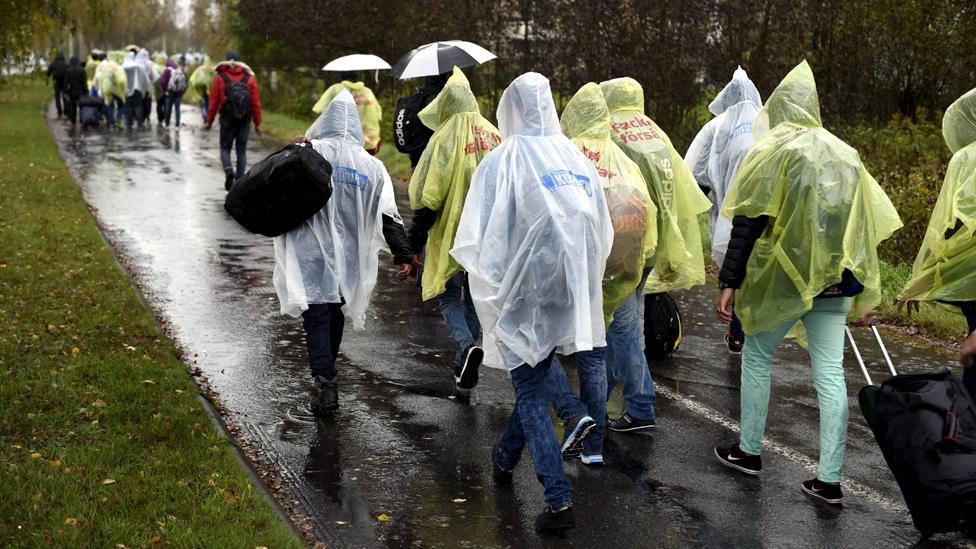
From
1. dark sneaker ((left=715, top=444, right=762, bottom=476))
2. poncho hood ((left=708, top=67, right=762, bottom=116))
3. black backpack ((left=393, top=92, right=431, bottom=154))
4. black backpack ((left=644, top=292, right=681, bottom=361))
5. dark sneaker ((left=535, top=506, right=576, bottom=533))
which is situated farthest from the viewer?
black backpack ((left=393, top=92, right=431, bottom=154))

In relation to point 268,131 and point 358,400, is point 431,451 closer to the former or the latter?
point 358,400

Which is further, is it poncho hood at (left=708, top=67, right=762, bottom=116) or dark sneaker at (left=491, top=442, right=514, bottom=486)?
poncho hood at (left=708, top=67, right=762, bottom=116)

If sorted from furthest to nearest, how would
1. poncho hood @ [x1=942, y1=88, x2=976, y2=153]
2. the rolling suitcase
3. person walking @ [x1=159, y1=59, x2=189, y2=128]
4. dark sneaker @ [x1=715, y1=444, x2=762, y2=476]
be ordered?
person walking @ [x1=159, y1=59, x2=189, y2=128], dark sneaker @ [x1=715, y1=444, x2=762, y2=476], poncho hood @ [x1=942, y1=88, x2=976, y2=153], the rolling suitcase

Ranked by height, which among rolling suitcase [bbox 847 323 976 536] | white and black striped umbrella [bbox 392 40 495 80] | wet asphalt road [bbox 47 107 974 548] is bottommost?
wet asphalt road [bbox 47 107 974 548]

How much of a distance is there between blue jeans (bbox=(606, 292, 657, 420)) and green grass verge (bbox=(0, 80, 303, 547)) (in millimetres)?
2229

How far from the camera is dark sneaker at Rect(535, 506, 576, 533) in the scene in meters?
→ 5.18

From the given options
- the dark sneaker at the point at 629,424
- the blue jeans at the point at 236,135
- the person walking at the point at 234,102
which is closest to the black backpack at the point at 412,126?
the dark sneaker at the point at 629,424

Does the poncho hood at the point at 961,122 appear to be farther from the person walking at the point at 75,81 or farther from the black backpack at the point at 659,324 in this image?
the person walking at the point at 75,81

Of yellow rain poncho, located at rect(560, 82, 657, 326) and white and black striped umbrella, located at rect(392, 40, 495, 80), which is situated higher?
white and black striped umbrella, located at rect(392, 40, 495, 80)

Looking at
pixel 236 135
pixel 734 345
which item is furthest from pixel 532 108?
pixel 236 135

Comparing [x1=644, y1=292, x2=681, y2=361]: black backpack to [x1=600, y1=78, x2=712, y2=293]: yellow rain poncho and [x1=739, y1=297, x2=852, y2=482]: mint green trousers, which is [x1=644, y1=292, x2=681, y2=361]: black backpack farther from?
[x1=739, y1=297, x2=852, y2=482]: mint green trousers

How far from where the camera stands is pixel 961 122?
238 inches

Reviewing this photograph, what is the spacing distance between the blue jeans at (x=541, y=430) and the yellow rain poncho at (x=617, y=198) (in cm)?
101

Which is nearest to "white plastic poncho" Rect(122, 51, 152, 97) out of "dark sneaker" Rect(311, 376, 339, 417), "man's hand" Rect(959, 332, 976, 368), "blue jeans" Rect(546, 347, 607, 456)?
"dark sneaker" Rect(311, 376, 339, 417)
